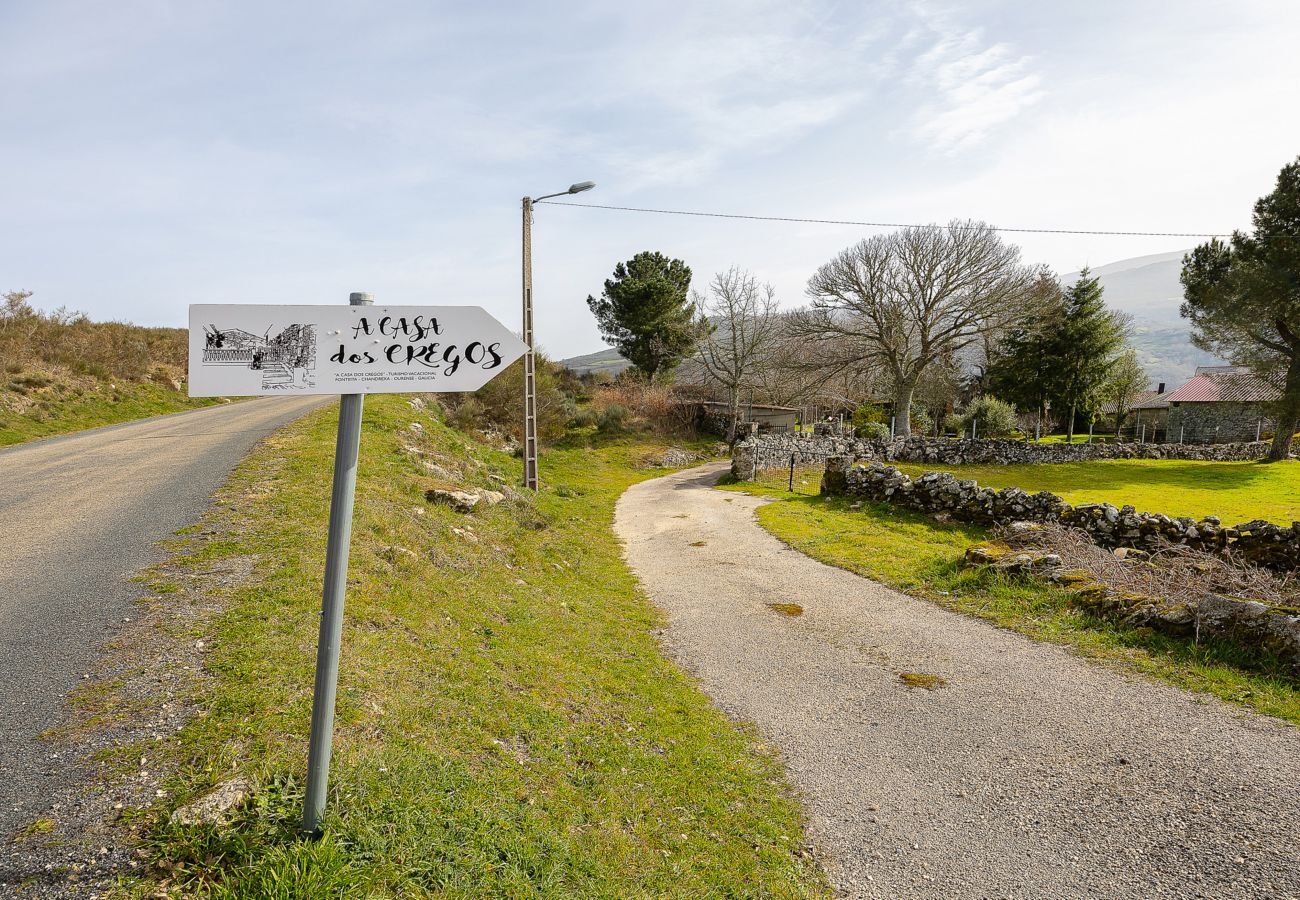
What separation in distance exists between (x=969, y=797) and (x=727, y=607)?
15.9ft

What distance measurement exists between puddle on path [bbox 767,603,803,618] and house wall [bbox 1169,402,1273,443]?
150ft

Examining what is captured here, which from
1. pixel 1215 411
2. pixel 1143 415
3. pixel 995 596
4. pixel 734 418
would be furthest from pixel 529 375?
pixel 1143 415

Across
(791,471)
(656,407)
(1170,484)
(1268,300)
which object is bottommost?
(1170,484)

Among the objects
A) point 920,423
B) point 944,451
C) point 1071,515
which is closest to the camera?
point 1071,515

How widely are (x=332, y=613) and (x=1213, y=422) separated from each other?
56529mm

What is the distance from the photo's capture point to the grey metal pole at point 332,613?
8.68 ft

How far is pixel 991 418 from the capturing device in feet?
131

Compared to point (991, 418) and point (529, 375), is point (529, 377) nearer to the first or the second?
point (529, 375)

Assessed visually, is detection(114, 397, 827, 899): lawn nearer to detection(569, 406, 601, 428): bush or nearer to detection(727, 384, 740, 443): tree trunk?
detection(569, 406, 601, 428): bush

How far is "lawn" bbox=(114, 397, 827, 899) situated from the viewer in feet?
9.50

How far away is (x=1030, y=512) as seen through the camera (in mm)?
13453

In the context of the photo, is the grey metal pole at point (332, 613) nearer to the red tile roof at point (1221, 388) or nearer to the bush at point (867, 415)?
the bush at point (867, 415)

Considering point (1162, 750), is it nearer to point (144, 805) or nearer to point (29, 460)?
point (144, 805)

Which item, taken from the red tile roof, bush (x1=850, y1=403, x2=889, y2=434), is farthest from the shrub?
the red tile roof
